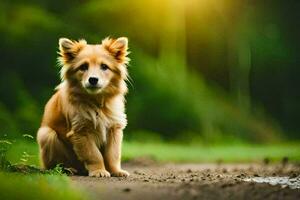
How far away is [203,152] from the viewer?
1462 centimetres

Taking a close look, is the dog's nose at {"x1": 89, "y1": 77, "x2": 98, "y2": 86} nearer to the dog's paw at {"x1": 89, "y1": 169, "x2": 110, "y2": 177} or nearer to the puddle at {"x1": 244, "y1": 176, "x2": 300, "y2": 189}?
the dog's paw at {"x1": 89, "y1": 169, "x2": 110, "y2": 177}

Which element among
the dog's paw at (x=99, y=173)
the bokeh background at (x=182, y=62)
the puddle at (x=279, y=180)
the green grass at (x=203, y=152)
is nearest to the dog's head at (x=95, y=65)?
the dog's paw at (x=99, y=173)

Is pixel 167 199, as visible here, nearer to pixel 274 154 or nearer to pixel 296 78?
pixel 274 154

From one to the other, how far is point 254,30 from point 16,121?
807cm

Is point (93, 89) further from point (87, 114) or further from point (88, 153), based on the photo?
point (88, 153)

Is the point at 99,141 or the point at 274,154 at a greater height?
the point at 274,154

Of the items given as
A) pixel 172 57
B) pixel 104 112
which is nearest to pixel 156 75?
pixel 172 57

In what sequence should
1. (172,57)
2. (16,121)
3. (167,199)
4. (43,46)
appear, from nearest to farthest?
1. (167,199)
2. (16,121)
3. (43,46)
4. (172,57)

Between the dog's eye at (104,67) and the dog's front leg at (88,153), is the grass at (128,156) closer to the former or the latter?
the dog's front leg at (88,153)

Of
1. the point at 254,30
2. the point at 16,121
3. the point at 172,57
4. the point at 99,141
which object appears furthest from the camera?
the point at 254,30

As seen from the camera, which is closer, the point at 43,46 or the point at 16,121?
the point at 16,121

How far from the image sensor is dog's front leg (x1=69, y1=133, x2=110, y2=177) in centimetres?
752

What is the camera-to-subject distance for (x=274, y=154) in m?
14.0

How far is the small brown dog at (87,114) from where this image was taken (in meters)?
7.57
